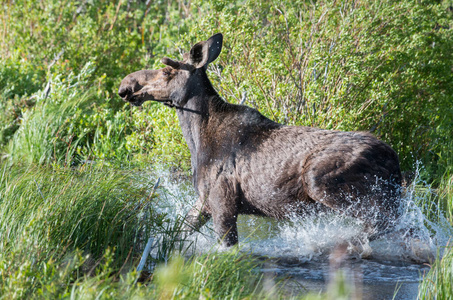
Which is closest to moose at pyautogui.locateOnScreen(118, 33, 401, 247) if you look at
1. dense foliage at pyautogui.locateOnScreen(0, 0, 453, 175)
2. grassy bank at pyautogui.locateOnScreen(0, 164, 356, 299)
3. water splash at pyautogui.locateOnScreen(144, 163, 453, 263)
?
water splash at pyautogui.locateOnScreen(144, 163, 453, 263)

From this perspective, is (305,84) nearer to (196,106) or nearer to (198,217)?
(196,106)

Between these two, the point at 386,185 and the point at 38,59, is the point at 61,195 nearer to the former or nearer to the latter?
the point at 386,185

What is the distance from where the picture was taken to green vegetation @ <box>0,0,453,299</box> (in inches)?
188

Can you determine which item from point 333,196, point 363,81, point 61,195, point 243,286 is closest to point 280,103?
point 363,81

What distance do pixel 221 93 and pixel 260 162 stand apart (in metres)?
3.54

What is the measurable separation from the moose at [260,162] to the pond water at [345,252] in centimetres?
28

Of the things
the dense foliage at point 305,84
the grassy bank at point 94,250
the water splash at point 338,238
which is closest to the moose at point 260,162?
the water splash at point 338,238

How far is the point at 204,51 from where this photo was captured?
6.01 m

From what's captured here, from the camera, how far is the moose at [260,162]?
5.26 metres

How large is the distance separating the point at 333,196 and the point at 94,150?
487 centimetres

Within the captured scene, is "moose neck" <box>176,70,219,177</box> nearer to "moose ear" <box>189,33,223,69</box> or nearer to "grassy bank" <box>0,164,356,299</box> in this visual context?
"moose ear" <box>189,33,223,69</box>

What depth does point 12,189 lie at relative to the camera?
195 inches

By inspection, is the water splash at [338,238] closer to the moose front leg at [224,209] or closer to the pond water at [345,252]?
the pond water at [345,252]

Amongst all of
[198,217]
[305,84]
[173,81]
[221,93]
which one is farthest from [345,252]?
[221,93]
